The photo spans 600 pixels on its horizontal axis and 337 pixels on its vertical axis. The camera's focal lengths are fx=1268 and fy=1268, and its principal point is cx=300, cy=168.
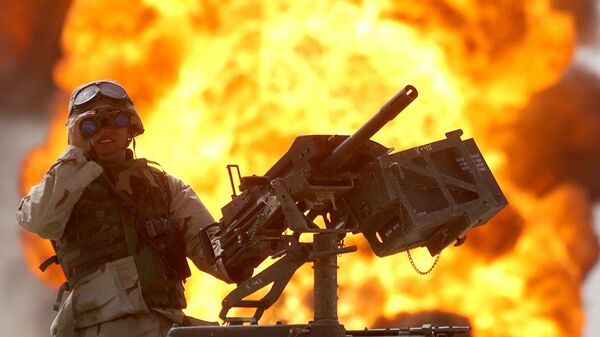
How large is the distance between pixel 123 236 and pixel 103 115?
863 millimetres

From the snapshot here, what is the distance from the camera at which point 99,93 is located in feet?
29.4

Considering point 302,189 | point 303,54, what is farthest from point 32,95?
point 302,189

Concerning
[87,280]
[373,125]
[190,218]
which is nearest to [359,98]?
[190,218]

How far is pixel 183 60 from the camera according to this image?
1590 centimetres

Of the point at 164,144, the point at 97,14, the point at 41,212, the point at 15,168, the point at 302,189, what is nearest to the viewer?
the point at 302,189

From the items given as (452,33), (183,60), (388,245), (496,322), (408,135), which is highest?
(452,33)

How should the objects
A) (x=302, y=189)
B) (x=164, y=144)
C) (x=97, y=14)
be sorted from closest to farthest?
(x=302, y=189)
(x=164, y=144)
(x=97, y=14)

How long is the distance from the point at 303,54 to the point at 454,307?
12.6ft

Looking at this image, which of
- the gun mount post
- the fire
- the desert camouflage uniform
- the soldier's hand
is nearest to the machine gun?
the gun mount post

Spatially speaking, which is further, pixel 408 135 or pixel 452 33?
pixel 452 33

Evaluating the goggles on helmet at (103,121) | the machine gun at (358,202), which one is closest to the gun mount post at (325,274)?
the machine gun at (358,202)

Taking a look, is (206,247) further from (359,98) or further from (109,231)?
(359,98)

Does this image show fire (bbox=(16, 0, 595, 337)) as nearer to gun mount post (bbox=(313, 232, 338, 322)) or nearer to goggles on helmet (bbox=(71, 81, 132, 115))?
goggles on helmet (bbox=(71, 81, 132, 115))

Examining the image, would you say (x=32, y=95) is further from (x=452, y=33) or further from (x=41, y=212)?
(x=41, y=212)
